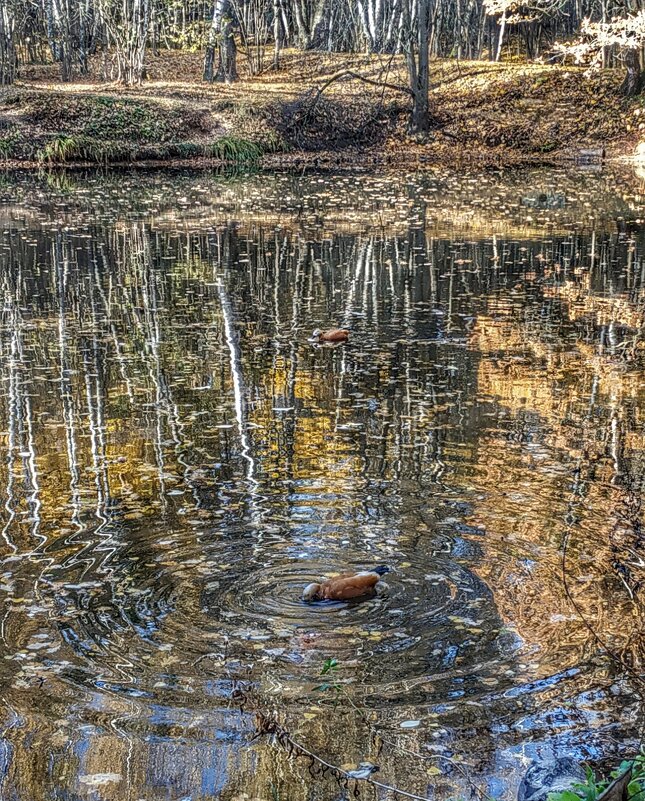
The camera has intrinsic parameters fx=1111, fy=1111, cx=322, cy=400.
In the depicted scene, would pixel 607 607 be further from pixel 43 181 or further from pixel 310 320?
pixel 43 181

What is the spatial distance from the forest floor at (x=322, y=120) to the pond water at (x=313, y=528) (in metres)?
20.2

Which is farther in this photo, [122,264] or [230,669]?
[122,264]

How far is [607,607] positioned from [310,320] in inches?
306

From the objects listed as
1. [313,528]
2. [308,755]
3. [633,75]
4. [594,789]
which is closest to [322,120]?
[633,75]

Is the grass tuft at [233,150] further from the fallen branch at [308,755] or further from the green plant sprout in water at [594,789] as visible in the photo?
the green plant sprout in water at [594,789]

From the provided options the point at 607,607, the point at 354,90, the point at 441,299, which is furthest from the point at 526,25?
the point at 607,607

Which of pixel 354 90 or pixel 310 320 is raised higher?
pixel 354 90

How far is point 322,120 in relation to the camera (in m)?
38.2

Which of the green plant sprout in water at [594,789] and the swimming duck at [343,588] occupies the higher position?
the green plant sprout in water at [594,789]

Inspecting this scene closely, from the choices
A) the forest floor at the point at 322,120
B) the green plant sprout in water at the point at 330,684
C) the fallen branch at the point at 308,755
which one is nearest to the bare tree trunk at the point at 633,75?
the forest floor at the point at 322,120

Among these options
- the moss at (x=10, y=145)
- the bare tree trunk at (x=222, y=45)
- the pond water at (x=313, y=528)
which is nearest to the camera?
the pond water at (x=313, y=528)

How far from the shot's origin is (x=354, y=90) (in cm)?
4134

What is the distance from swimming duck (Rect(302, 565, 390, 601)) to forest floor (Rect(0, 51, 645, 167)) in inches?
1191

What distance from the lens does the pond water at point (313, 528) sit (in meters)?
4.84
